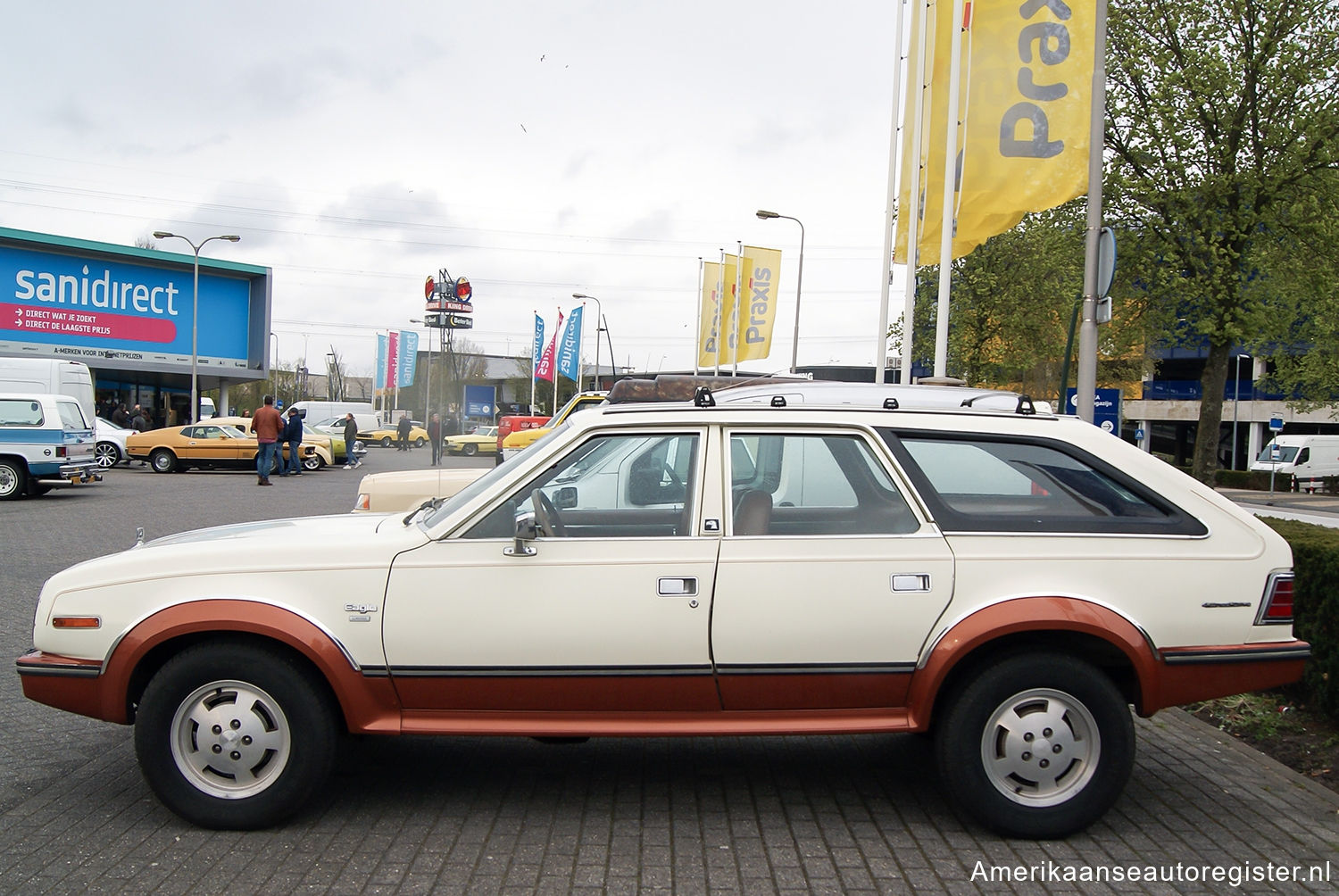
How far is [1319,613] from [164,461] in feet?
93.3

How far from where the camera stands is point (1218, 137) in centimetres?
2191

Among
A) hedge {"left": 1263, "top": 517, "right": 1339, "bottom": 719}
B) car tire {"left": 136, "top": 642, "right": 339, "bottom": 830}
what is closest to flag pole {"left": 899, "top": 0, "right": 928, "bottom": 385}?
hedge {"left": 1263, "top": 517, "right": 1339, "bottom": 719}

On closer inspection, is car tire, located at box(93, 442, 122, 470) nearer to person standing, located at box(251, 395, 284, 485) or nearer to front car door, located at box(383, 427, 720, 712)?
person standing, located at box(251, 395, 284, 485)

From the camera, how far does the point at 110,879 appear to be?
3.49 m

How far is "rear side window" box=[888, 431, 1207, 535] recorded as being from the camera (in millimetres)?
4074

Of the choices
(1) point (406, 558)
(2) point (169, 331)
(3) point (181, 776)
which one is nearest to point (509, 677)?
(1) point (406, 558)

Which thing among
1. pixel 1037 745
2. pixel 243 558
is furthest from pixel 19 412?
pixel 1037 745

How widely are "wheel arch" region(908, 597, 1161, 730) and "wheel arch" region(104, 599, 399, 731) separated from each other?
6.85 ft

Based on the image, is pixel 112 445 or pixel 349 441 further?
pixel 349 441

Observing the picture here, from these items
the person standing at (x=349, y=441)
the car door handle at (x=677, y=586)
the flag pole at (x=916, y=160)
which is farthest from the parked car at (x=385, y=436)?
the car door handle at (x=677, y=586)

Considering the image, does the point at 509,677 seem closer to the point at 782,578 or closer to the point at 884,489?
the point at 782,578

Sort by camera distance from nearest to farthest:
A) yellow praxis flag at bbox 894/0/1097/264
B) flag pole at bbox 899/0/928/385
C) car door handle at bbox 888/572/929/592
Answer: car door handle at bbox 888/572/929/592 → yellow praxis flag at bbox 894/0/1097/264 → flag pole at bbox 899/0/928/385

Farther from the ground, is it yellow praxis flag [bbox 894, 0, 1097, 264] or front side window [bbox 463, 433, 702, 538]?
yellow praxis flag [bbox 894, 0, 1097, 264]

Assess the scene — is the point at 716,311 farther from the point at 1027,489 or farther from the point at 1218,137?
the point at 1027,489
